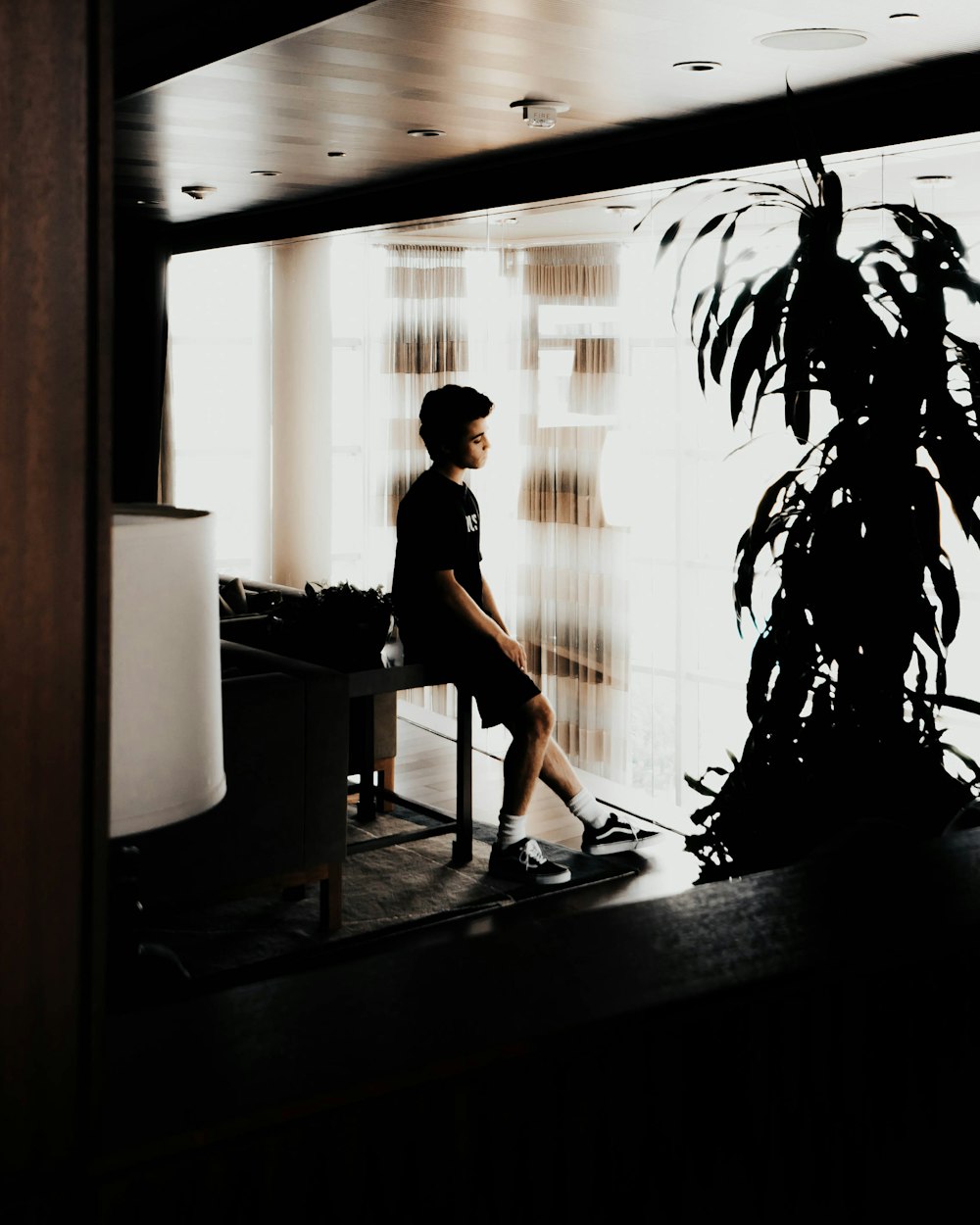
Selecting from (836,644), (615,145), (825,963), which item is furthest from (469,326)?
(825,963)

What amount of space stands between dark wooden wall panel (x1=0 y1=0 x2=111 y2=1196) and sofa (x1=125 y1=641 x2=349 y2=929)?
289 centimetres

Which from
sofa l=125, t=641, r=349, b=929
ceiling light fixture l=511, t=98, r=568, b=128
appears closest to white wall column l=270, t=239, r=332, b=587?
ceiling light fixture l=511, t=98, r=568, b=128

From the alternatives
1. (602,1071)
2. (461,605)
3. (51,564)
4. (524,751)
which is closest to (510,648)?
(461,605)

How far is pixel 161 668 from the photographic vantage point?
1310mm

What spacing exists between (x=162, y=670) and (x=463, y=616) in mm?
3256

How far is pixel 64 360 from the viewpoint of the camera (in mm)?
761

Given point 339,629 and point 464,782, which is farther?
point 464,782

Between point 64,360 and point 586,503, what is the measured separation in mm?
5090

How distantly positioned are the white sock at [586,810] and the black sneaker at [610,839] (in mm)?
19

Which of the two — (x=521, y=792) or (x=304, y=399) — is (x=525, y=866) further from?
(x=304, y=399)

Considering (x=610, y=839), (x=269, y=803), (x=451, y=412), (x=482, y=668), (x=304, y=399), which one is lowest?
(x=610, y=839)

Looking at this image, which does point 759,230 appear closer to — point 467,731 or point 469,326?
point 469,326

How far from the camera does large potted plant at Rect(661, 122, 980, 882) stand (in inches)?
97.2

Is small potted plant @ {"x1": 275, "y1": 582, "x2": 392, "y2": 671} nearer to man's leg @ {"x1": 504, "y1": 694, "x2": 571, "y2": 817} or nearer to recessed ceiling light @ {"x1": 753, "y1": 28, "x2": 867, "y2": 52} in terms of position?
man's leg @ {"x1": 504, "y1": 694, "x2": 571, "y2": 817}
